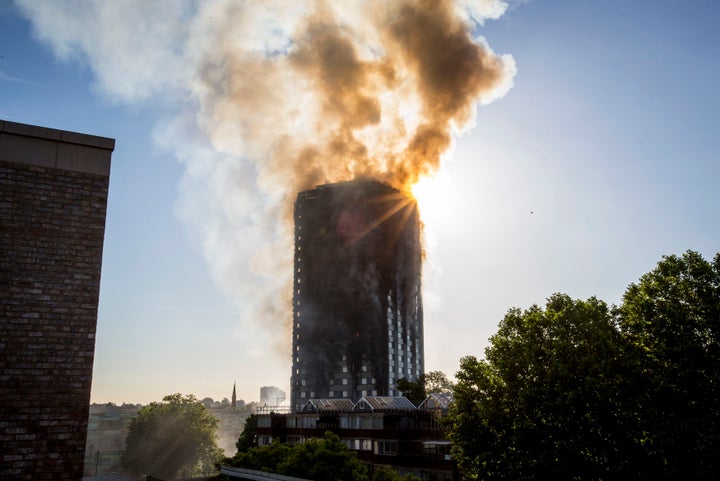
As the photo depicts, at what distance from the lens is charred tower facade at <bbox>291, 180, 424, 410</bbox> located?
381 ft

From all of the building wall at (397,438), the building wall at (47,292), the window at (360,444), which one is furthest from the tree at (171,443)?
the building wall at (47,292)

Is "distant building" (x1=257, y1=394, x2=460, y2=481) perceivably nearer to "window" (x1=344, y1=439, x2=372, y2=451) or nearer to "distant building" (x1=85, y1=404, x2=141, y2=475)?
"window" (x1=344, y1=439, x2=372, y2=451)

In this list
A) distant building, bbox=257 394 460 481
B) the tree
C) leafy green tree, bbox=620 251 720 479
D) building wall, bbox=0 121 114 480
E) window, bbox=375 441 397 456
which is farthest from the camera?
the tree

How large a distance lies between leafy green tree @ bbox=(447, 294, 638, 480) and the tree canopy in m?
0.05

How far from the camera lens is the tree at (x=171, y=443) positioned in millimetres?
88688

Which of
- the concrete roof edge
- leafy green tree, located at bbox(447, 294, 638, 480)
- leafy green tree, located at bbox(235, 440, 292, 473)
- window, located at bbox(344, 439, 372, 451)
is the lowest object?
window, located at bbox(344, 439, 372, 451)

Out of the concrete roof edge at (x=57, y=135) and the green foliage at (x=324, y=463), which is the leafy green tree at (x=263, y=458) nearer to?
the green foliage at (x=324, y=463)

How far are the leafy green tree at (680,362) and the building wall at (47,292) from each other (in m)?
21.5

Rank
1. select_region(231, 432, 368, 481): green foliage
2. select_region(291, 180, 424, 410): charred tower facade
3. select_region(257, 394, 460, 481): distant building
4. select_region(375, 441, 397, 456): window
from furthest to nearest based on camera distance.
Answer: select_region(291, 180, 424, 410): charred tower facade
select_region(375, 441, 397, 456): window
select_region(257, 394, 460, 481): distant building
select_region(231, 432, 368, 481): green foliage

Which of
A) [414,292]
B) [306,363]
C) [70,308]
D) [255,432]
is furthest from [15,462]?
[414,292]

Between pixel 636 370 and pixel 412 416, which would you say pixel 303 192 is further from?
pixel 636 370

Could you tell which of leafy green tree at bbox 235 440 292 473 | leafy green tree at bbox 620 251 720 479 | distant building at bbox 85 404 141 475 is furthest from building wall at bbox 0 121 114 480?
distant building at bbox 85 404 141 475

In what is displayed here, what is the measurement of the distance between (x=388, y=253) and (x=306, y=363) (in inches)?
1265

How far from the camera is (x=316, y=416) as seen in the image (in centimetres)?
5853
